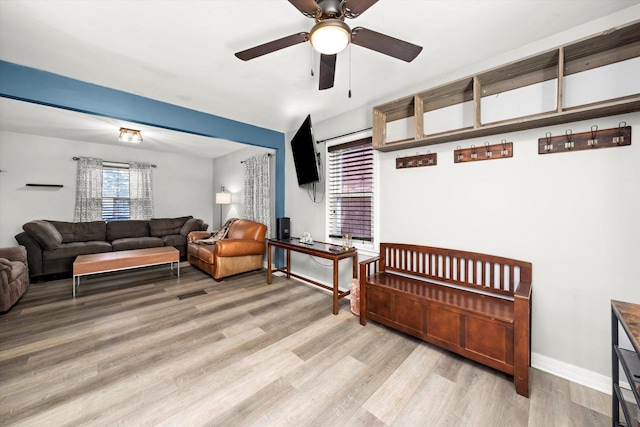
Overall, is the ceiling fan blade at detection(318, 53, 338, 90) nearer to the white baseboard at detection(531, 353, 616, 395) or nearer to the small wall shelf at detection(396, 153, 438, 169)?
the small wall shelf at detection(396, 153, 438, 169)

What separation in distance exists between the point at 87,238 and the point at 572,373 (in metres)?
6.82

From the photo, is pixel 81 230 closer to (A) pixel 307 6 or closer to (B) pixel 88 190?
(B) pixel 88 190

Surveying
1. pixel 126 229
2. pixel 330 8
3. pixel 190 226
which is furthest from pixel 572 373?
pixel 126 229

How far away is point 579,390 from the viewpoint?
5.49ft

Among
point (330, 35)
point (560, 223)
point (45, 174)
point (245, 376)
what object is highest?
point (330, 35)

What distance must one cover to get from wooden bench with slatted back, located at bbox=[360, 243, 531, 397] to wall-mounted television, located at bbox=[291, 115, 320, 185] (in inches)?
55.4

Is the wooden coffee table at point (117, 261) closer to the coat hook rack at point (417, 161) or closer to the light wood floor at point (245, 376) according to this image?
the light wood floor at point (245, 376)

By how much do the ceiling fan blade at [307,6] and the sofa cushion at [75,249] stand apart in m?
5.07

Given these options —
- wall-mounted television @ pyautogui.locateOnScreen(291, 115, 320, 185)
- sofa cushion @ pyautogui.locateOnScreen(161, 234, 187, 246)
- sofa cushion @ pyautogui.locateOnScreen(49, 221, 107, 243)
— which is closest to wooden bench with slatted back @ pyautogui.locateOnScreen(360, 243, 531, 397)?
wall-mounted television @ pyautogui.locateOnScreen(291, 115, 320, 185)

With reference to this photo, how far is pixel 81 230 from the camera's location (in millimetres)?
4672

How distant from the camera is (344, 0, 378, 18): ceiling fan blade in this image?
4.18 ft

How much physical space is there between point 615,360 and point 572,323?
0.65 m

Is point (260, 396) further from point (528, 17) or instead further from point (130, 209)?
point (130, 209)

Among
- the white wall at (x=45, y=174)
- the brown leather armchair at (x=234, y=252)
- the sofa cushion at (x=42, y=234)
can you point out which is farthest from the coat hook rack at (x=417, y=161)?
the white wall at (x=45, y=174)
